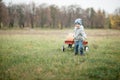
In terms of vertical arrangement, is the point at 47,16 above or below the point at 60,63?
above

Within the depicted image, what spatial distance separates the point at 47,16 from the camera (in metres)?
6.60

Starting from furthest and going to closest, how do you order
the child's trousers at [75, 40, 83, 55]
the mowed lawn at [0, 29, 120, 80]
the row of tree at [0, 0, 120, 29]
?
the child's trousers at [75, 40, 83, 55]
the row of tree at [0, 0, 120, 29]
the mowed lawn at [0, 29, 120, 80]

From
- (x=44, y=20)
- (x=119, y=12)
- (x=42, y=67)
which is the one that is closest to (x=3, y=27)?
(x=44, y=20)

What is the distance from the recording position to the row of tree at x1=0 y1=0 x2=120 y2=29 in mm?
6348

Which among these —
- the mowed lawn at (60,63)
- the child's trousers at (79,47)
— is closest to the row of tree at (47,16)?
the mowed lawn at (60,63)

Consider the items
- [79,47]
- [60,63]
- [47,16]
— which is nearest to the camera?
[60,63]

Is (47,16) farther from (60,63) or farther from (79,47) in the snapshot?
(60,63)

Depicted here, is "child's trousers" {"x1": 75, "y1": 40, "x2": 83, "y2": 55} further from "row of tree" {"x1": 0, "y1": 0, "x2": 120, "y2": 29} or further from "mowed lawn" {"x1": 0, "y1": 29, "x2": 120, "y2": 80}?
"row of tree" {"x1": 0, "y1": 0, "x2": 120, "y2": 29}

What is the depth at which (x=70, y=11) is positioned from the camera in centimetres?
655

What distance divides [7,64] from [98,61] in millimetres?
2089

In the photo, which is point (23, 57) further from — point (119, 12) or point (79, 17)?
point (119, 12)

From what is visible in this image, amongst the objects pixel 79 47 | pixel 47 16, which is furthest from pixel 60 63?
pixel 47 16

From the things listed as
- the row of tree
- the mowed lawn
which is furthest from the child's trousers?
the row of tree

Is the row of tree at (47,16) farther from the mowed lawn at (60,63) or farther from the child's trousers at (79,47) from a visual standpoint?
the child's trousers at (79,47)
